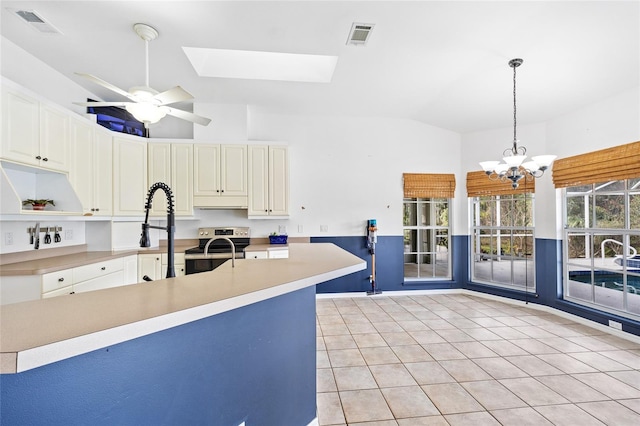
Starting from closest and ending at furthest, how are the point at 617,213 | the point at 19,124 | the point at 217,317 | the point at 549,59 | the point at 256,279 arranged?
the point at 217,317, the point at 256,279, the point at 19,124, the point at 549,59, the point at 617,213

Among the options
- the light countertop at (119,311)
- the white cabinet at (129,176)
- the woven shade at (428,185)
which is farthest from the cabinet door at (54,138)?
the woven shade at (428,185)

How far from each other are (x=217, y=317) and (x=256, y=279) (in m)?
0.25

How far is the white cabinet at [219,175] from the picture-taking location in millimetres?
4125

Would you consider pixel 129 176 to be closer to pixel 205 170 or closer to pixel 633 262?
pixel 205 170

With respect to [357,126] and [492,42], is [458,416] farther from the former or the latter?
[357,126]

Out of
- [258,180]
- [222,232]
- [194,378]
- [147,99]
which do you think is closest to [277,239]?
[222,232]

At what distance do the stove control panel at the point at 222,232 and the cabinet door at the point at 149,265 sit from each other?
77cm

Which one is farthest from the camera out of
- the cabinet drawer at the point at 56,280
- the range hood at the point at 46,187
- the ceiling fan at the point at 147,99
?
the range hood at the point at 46,187

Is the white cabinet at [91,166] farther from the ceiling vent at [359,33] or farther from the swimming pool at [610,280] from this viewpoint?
the swimming pool at [610,280]

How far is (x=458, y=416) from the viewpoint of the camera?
6.55ft

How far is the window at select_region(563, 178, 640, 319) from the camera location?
3.23m

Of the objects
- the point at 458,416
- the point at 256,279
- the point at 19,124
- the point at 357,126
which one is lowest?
the point at 458,416

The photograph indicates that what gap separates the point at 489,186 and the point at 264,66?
12.4ft

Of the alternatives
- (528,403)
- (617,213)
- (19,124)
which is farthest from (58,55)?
(617,213)
